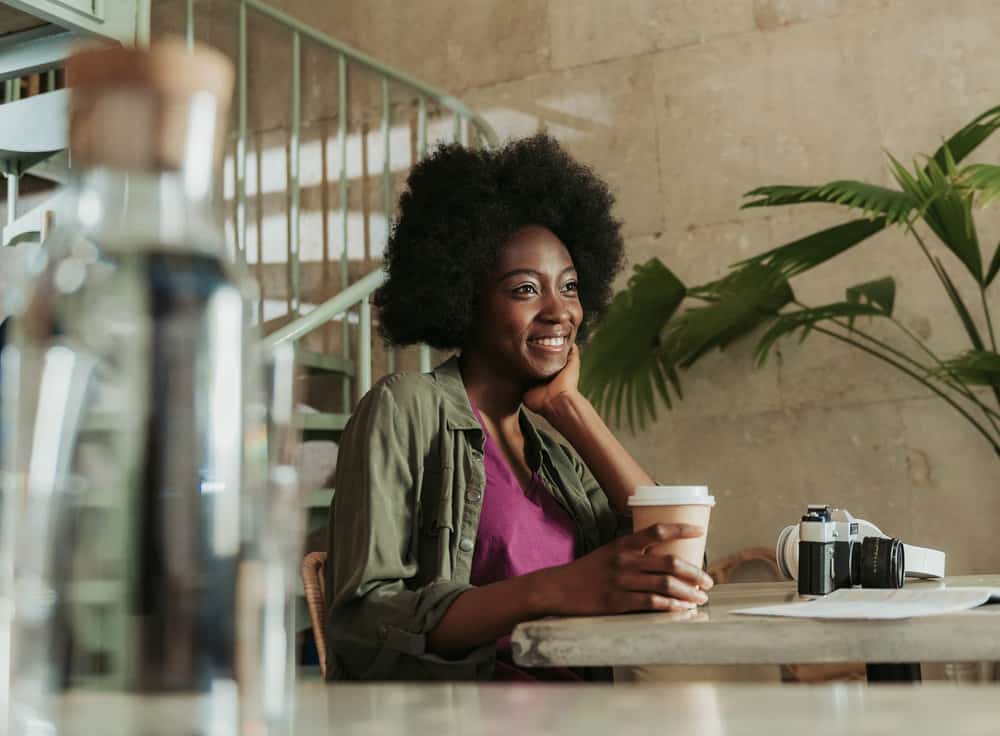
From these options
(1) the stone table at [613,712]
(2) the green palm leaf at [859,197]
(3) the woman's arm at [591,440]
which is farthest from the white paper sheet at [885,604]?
(2) the green palm leaf at [859,197]

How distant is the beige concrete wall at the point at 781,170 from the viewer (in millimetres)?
3914

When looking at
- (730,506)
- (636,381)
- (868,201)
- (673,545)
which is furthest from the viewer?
(730,506)

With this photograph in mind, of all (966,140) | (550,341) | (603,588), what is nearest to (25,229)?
(550,341)

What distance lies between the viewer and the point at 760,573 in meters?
4.09

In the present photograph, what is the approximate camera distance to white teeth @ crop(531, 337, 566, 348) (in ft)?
6.41

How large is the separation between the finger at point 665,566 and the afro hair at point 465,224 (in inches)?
37.0

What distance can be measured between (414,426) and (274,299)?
349 cm

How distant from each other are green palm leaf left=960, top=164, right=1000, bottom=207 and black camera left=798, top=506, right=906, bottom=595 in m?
1.66

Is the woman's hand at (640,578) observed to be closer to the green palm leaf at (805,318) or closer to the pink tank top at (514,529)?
the pink tank top at (514,529)

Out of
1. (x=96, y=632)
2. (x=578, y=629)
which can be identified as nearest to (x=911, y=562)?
(x=578, y=629)

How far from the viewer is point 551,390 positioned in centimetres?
197

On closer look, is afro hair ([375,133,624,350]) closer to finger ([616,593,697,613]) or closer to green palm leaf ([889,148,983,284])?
finger ([616,593,697,613])

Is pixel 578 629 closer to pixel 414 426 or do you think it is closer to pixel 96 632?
pixel 414 426

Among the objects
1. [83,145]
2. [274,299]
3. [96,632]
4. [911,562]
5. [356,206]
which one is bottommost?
[911,562]
